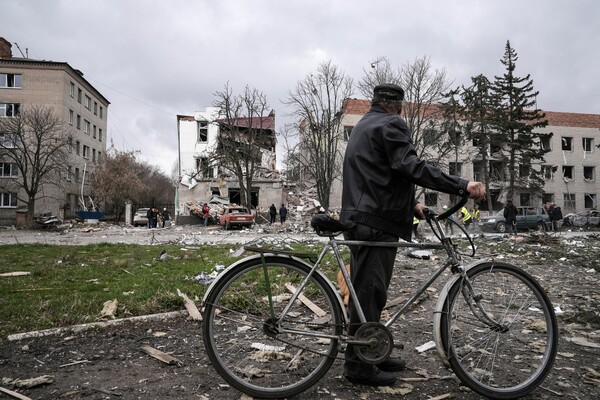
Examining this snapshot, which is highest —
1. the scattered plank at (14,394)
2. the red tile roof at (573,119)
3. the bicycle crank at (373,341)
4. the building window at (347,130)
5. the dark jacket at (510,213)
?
the red tile roof at (573,119)

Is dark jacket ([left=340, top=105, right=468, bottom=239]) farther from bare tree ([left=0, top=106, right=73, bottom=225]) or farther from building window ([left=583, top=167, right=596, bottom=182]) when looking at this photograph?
building window ([left=583, top=167, right=596, bottom=182])

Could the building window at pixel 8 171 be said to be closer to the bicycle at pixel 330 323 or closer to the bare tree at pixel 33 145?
the bare tree at pixel 33 145

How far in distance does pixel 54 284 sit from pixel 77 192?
4419 centimetres

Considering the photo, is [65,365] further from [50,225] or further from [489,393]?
[50,225]

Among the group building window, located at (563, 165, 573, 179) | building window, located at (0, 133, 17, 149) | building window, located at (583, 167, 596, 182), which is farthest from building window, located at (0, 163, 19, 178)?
building window, located at (583, 167, 596, 182)

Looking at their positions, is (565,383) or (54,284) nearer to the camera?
(565,383)

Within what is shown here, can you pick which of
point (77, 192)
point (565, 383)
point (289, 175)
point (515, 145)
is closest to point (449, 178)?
point (565, 383)

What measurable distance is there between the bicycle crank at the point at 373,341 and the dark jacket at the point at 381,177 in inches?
26.8

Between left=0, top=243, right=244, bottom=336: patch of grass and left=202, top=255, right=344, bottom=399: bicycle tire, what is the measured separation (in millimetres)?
2190

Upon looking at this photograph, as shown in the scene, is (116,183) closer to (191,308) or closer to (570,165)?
(191,308)

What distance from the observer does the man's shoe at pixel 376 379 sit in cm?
276

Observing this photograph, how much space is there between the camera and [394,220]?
2822mm

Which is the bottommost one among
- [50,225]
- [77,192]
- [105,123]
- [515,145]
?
[50,225]

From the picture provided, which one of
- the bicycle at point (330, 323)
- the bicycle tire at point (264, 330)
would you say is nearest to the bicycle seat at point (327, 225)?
the bicycle at point (330, 323)
